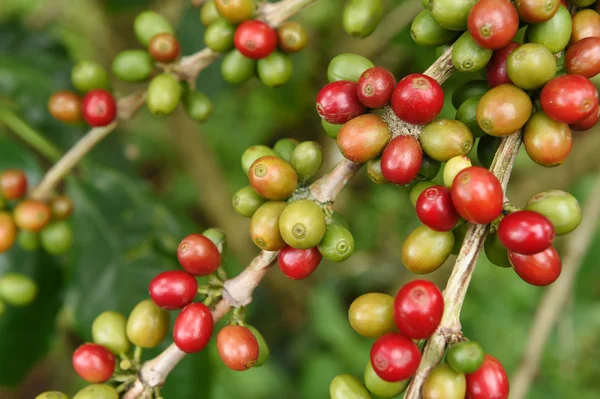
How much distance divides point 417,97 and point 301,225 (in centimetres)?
36

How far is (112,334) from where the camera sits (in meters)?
1.39

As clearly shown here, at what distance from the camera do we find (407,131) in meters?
1.25

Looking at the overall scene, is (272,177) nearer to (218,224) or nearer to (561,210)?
(561,210)

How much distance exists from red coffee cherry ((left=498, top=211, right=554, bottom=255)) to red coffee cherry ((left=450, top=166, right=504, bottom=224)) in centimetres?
4

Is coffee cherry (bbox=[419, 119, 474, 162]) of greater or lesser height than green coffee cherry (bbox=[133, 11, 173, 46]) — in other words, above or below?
below

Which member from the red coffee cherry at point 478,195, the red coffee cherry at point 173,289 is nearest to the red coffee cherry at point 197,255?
the red coffee cherry at point 173,289

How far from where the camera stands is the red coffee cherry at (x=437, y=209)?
1.08m

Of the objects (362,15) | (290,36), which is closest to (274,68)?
(290,36)

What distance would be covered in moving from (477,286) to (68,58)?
275cm

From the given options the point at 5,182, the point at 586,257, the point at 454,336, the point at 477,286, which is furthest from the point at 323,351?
the point at 454,336

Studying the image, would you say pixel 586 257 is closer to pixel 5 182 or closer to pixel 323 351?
pixel 323 351

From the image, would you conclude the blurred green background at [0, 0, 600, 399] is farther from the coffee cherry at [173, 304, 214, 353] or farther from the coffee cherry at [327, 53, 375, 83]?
the coffee cherry at [327, 53, 375, 83]

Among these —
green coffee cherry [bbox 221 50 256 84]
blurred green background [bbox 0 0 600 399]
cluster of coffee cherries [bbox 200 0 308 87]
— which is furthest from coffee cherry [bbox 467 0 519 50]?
blurred green background [bbox 0 0 600 399]

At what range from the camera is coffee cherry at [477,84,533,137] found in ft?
3.59
